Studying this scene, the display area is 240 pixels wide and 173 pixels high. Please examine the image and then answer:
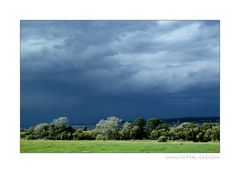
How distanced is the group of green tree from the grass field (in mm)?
81

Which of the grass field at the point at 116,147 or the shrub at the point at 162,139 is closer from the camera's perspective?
the grass field at the point at 116,147

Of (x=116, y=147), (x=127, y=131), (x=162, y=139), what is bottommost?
(x=116, y=147)

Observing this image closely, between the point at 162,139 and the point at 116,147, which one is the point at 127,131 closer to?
the point at 116,147

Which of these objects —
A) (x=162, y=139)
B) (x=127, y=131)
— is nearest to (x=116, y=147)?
(x=127, y=131)

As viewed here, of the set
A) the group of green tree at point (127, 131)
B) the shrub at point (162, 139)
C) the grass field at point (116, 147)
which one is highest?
the group of green tree at point (127, 131)

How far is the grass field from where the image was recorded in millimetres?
11094

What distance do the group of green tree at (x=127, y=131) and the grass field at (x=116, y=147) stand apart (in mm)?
81

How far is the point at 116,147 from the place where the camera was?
36.5 feet

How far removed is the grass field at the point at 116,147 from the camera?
11.1m

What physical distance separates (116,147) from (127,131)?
27cm
